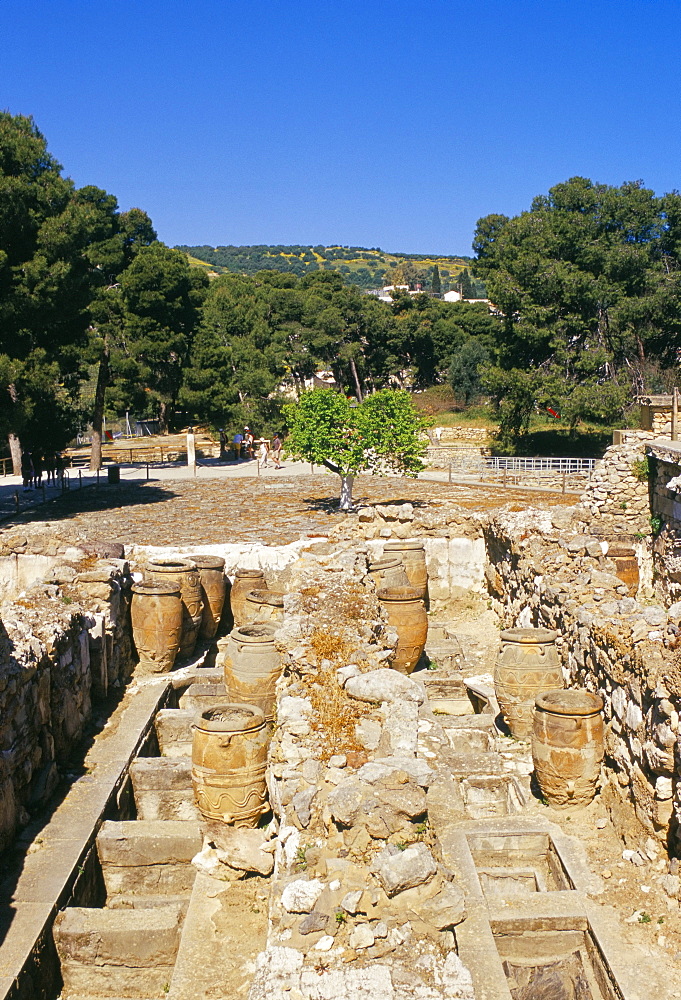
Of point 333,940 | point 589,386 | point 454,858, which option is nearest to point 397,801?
point 333,940

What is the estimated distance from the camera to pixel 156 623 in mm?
10578

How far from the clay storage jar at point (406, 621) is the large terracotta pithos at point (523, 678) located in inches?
57.6

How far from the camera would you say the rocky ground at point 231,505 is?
51.7ft

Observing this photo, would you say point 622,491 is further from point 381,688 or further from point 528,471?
point 528,471

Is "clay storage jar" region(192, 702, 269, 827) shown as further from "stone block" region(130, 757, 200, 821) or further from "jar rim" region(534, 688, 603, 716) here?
"jar rim" region(534, 688, 603, 716)

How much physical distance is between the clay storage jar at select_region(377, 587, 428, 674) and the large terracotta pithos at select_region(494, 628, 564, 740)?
1.46 meters

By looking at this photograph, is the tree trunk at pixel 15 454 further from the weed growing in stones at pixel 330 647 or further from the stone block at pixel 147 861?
the stone block at pixel 147 861

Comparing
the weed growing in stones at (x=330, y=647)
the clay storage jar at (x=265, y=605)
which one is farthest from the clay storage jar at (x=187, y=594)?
the weed growing in stones at (x=330, y=647)

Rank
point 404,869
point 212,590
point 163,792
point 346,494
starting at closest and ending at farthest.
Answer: point 404,869 < point 163,792 < point 212,590 < point 346,494

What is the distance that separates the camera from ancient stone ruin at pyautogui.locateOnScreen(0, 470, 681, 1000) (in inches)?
191

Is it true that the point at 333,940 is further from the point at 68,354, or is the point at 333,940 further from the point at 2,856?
the point at 68,354

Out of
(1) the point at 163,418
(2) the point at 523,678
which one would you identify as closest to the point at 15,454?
(1) the point at 163,418

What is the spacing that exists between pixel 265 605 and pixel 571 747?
5.00 m

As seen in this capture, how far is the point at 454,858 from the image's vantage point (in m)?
6.33
